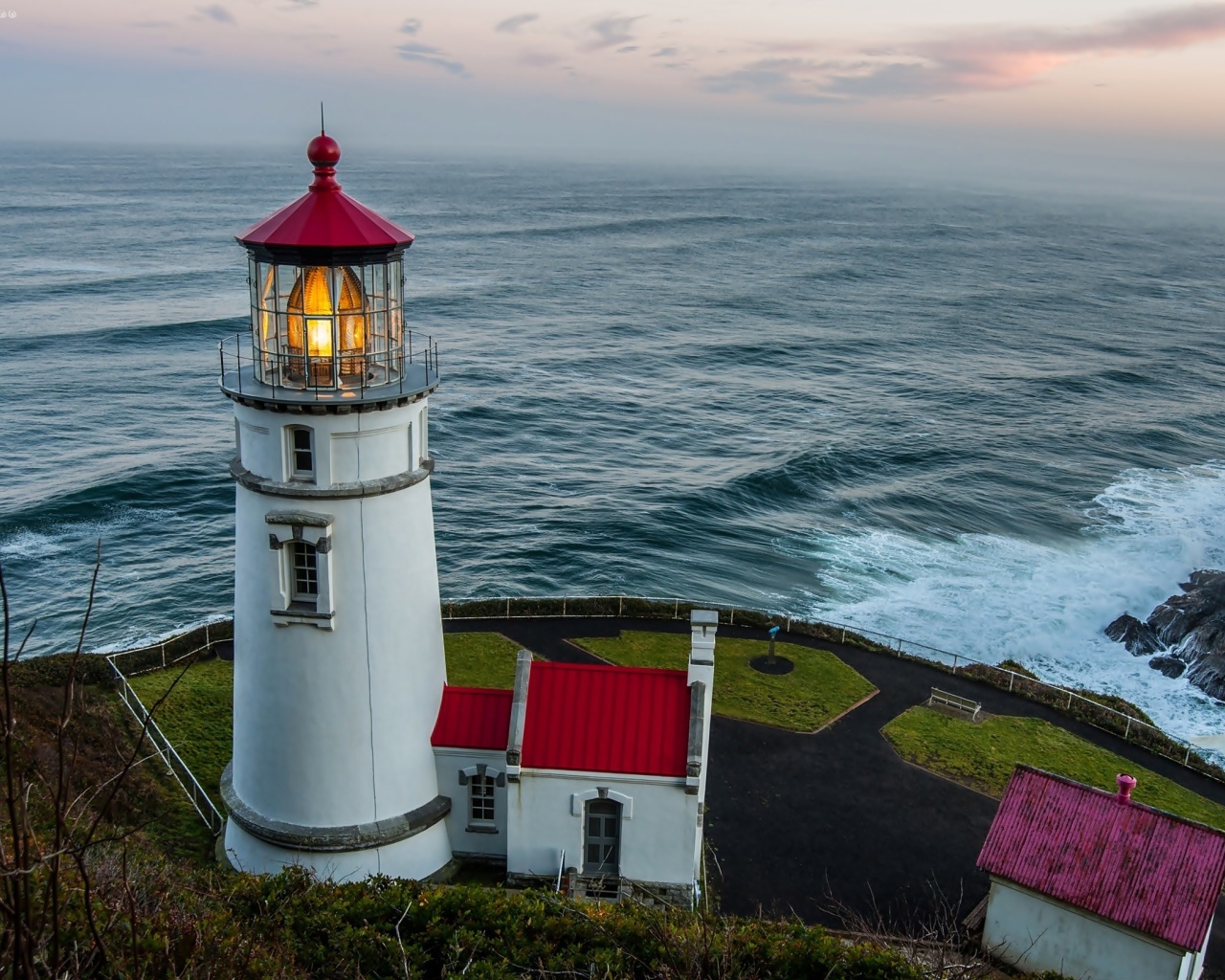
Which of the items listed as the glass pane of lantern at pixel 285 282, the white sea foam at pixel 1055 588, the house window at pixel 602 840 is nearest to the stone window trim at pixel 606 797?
the house window at pixel 602 840

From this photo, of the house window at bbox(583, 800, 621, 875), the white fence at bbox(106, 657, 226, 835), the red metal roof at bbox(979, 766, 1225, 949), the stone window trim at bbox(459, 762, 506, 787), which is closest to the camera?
the red metal roof at bbox(979, 766, 1225, 949)

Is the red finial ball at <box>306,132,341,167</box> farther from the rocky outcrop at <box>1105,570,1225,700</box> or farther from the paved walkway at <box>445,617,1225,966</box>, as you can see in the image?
the rocky outcrop at <box>1105,570,1225,700</box>

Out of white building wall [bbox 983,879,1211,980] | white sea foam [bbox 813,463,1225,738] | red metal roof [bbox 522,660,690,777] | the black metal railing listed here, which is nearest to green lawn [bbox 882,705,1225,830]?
white building wall [bbox 983,879,1211,980]

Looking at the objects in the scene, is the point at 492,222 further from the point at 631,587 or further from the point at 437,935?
the point at 437,935

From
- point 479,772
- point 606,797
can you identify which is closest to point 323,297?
point 479,772

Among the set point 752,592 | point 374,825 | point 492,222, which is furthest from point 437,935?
point 492,222

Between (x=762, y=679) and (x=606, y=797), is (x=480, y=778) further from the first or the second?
(x=762, y=679)
